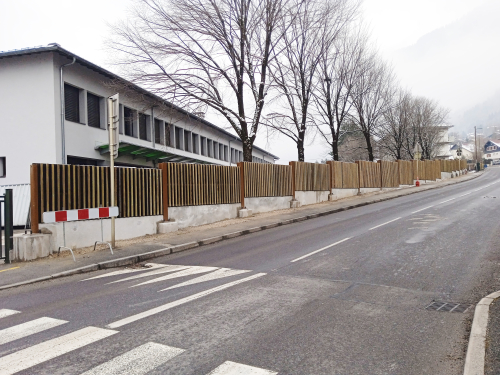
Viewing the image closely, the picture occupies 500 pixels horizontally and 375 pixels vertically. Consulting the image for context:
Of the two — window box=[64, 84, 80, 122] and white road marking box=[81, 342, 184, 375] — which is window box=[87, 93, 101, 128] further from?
white road marking box=[81, 342, 184, 375]

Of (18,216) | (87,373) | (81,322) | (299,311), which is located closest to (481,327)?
(299,311)

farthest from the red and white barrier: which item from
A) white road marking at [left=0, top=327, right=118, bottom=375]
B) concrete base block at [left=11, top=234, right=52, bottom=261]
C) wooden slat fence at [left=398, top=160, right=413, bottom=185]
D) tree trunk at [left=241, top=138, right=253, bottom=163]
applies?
wooden slat fence at [left=398, top=160, right=413, bottom=185]

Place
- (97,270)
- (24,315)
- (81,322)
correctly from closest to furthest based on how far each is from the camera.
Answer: (81,322)
(24,315)
(97,270)

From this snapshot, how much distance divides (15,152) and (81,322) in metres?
15.9

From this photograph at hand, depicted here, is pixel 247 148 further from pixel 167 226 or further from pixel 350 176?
pixel 350 176

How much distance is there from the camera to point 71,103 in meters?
19.3

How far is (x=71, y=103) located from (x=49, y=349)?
17.1 m

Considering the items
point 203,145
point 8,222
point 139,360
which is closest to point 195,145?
point 203,145

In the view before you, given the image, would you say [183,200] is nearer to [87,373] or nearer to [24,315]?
[24,315]

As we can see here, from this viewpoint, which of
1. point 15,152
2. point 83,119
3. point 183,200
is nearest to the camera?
point 183,200

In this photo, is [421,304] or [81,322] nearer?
[81,322]

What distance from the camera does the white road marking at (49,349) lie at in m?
3.93

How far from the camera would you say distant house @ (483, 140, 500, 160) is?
420 feet

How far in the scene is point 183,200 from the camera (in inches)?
587
